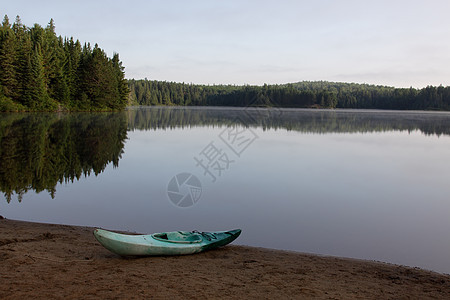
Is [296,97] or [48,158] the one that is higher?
[296,97]

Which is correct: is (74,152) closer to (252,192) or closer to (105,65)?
(252,192)

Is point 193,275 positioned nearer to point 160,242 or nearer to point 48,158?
point 160,242

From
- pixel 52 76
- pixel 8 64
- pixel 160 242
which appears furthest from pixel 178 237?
pixel 52 76

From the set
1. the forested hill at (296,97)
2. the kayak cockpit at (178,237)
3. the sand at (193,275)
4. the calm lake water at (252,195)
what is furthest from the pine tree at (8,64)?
the forested hill at (296,97)

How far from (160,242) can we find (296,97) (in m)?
124

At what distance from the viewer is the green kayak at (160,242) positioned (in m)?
5.39

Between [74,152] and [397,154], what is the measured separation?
622 inches

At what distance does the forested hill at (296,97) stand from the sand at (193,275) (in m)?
105

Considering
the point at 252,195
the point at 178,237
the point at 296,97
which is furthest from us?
the point at 296,97

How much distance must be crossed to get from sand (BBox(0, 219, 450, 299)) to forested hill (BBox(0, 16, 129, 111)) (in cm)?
4180

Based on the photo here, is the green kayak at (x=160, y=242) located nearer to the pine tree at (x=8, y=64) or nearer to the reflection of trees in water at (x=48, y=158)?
the reflection of trees in water at (x=48, y=158)

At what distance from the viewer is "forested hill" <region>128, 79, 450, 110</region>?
113875 mm

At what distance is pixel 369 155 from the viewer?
18.7 m

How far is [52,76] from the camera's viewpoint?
49.0 meters
